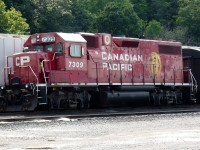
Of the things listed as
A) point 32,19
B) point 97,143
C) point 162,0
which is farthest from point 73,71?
point 162,0

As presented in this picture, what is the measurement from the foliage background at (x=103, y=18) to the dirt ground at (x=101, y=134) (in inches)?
1615

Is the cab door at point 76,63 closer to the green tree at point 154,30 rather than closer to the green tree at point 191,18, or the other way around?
the green tree at point 191,18

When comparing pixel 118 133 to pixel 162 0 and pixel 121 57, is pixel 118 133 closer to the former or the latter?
pixel 121 57

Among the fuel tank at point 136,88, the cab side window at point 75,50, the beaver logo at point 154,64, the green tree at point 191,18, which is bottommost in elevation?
the fuel tank at point 136,88

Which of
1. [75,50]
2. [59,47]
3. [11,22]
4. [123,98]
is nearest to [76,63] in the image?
A: [75,50]

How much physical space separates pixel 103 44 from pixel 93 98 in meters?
2.61

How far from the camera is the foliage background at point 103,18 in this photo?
64375 millimetres

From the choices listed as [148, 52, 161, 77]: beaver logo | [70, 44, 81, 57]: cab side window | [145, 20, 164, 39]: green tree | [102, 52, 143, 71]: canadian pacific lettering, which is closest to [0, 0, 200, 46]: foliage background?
[145, 20, 164, 39]: green tree

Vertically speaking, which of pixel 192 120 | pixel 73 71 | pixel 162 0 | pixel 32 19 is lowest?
pixel 192 120

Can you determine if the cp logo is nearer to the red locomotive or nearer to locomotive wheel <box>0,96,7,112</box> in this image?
the red locomotive

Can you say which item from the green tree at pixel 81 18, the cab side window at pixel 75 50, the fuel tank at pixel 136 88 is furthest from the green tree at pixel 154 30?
the cab side window at pixel 75 50

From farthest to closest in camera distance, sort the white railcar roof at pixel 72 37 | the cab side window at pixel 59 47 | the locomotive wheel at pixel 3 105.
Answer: the white railcar roof at pixel 72 37 → the cab side window at pixel 59 47 → the locomotive wheel at pixel 3 105

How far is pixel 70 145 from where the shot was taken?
1162 centimetres

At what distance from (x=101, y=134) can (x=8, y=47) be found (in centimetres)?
1132
